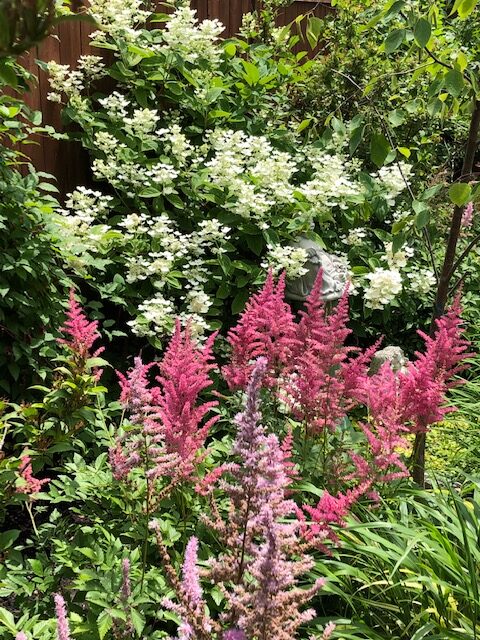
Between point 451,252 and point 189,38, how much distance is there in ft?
9.05

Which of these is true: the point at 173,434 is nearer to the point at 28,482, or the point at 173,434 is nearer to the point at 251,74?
the point at 28,482

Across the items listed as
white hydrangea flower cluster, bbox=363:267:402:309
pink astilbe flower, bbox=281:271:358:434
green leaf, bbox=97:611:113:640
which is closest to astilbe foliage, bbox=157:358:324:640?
green leaf, bbox=97:611:113:640

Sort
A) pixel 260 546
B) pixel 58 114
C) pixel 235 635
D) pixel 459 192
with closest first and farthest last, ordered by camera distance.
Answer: pixel 235 635
pixel 260 546
pixel 459 192
pixel 58 114

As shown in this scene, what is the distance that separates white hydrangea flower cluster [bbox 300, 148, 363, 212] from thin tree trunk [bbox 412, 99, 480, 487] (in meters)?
1.81

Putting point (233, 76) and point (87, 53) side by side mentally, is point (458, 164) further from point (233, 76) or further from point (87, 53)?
point (87, 53)

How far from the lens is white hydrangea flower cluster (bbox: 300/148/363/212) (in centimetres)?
456

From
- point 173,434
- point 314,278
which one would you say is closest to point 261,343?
point 173,434

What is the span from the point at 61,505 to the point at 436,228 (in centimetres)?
361

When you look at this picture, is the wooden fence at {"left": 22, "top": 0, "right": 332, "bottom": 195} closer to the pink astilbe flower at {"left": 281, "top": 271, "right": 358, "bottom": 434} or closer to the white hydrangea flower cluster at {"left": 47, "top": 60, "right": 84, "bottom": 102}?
→ the white hydrangea flower cluster at {"left": 47, "top": 60, "right": 84, "bottom": 102}

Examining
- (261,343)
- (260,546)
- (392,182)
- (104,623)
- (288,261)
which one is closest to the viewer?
(260,546)

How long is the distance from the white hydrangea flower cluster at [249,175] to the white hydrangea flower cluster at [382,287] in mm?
743

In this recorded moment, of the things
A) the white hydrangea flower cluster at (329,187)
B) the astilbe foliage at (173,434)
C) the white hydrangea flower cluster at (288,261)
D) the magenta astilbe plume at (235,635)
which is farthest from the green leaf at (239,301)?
the magenta astilbe plume at (235,635)

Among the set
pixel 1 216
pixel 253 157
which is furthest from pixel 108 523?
pixel 253 157

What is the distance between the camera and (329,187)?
458 centimetres
